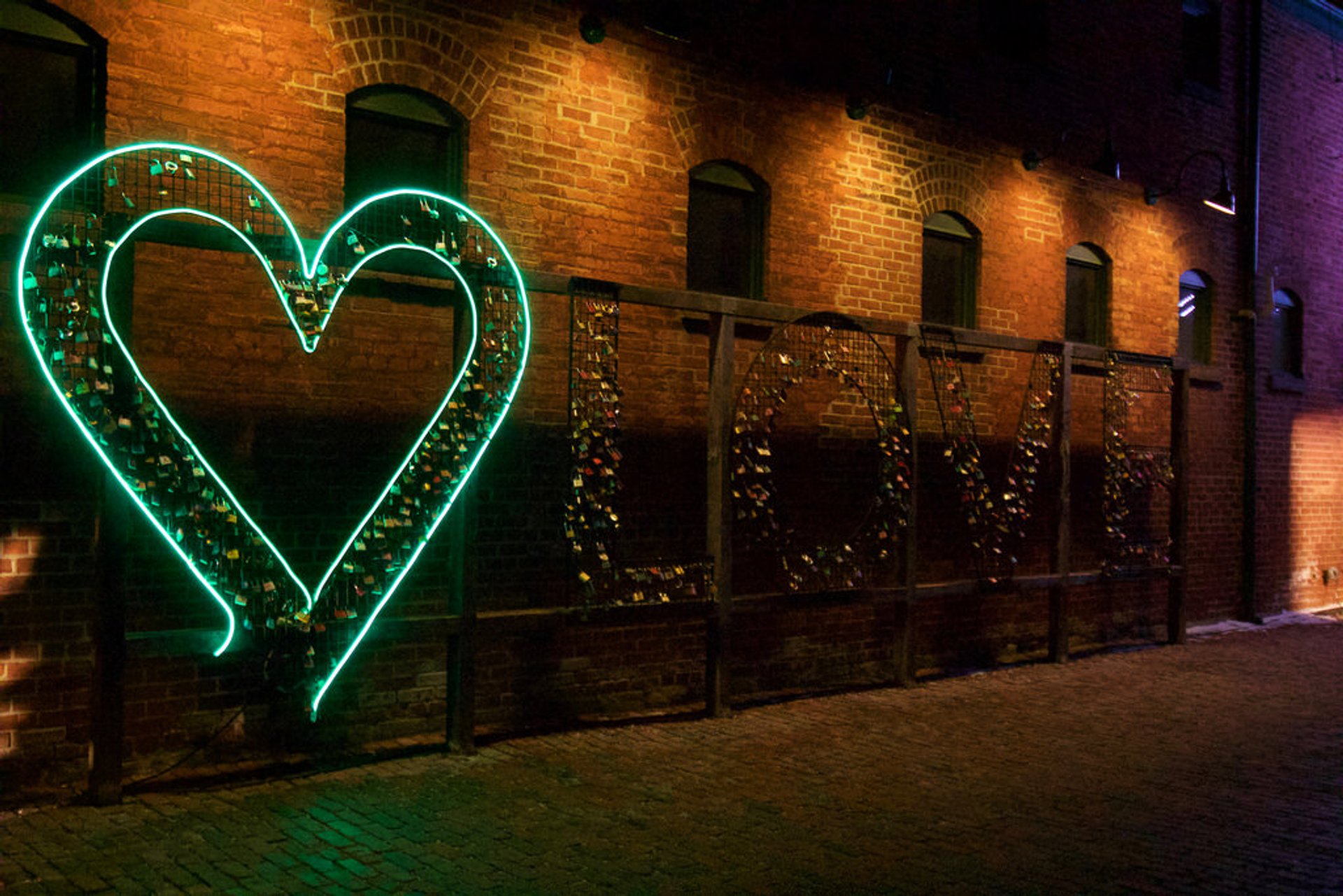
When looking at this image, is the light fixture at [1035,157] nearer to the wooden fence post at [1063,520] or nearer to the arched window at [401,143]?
the wooden fence post at [1063,520]

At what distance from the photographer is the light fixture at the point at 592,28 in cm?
737

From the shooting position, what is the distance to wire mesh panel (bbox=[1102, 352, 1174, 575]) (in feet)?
34.4

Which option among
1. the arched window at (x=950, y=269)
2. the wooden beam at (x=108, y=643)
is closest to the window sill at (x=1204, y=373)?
the arched window at (x=950, y=269)

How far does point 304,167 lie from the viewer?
629 cm

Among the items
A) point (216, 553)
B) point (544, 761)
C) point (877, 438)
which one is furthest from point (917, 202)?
point (216, 553)

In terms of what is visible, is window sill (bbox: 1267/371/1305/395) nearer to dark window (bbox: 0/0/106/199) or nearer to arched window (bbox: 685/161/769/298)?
arched window (bbox: 685/161/769/298)

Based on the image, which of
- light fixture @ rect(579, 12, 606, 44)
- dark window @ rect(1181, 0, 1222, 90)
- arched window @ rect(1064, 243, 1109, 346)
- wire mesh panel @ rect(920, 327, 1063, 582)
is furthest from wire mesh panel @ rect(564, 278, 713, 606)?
dark window @ rect(1181, 0, 1222, 90)

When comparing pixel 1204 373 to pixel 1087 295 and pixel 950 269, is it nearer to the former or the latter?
pixel 1087 295

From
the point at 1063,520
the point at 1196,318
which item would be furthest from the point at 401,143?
the point at 1196,318

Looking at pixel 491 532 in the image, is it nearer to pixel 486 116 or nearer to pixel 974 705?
pixel 486 116

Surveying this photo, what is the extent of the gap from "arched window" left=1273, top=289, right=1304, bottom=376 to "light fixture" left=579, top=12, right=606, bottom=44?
9.73m

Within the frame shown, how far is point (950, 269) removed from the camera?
9.91 metres

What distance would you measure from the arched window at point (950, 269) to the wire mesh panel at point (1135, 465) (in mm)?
1510

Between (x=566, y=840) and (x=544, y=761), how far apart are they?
1374mm
